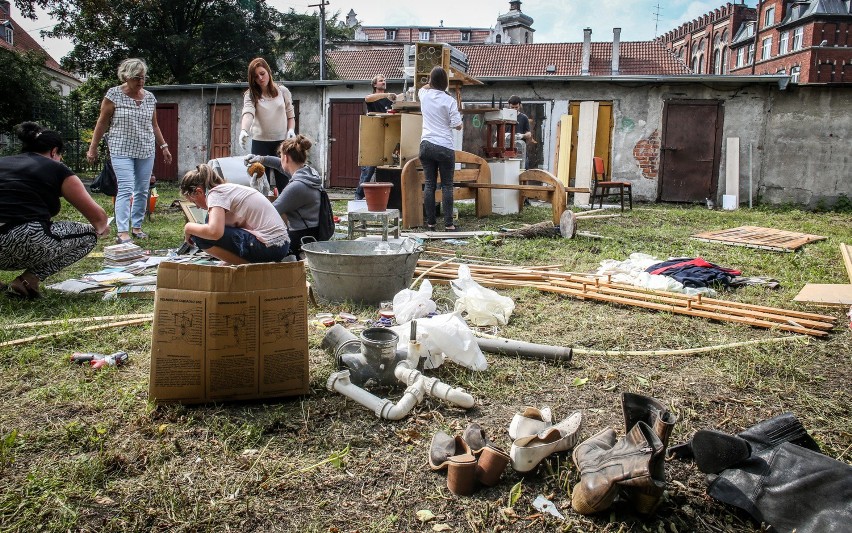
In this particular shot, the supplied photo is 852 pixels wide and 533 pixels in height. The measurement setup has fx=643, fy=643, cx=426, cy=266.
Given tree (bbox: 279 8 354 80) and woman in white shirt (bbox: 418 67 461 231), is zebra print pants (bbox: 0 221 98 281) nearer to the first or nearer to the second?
woman in white shirt (bbox: 418 67 461 231)

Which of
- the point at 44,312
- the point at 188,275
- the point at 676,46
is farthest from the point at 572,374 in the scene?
the point at 676,46

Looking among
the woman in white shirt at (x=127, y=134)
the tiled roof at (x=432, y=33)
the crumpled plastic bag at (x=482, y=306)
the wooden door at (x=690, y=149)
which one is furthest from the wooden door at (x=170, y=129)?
the tiled roof at (x=432, y=33)

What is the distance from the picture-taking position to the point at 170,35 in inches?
1134

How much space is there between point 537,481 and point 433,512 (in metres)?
0.41

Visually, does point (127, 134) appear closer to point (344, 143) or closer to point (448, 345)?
point (448, 345)

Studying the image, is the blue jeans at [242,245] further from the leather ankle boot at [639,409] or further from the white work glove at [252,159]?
the leather ankle boot at [639,409]

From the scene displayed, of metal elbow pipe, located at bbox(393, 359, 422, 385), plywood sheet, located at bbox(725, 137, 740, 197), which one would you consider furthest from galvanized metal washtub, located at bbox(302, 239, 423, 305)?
plywood sheet, located at bbox(725, 137, 740, 197)

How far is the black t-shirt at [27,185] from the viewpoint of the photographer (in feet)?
14.0

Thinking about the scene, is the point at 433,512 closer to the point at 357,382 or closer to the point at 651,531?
the point at 651,531

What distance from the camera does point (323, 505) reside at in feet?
6.84

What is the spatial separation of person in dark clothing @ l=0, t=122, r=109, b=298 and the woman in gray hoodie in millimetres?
1323

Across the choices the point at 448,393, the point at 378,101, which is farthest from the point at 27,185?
the point at 378,101

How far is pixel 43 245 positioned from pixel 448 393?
10.6ft

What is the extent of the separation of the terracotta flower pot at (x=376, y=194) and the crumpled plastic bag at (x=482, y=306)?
2678mm
